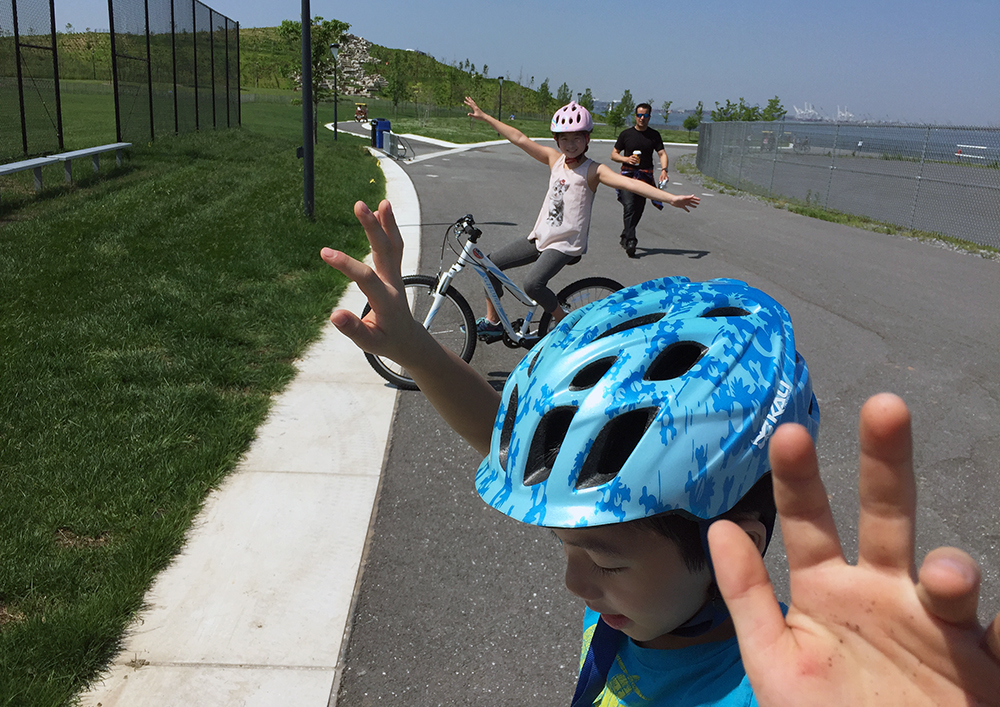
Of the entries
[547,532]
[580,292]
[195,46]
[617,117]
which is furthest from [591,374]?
[617,117]

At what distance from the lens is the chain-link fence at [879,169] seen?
53.0 feet

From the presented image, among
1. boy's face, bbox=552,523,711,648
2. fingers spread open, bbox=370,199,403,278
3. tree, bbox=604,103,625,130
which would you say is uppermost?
tree, bbox=604,103,625,130

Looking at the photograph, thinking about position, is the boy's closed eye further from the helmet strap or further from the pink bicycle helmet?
the pink bicycle helmet

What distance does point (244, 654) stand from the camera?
10.0ft

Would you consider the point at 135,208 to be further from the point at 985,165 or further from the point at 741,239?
the point at 985,165

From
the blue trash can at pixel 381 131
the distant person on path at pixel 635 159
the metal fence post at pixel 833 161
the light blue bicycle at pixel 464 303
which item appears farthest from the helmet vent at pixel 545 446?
the blue trash can at pixel 381 131

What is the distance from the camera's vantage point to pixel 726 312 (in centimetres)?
160

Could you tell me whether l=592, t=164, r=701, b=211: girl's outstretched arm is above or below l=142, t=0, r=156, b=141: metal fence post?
below

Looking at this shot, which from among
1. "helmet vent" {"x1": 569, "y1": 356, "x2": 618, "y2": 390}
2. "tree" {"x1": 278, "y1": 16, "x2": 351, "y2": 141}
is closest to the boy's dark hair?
"helmet vent" {"x1": 569, "y1": 356, "x2": 618, "y2": 390}

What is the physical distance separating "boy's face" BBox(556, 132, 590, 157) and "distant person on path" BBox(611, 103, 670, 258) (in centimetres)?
498

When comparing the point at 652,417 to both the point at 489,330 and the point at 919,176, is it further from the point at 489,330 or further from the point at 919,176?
the point at 919,176

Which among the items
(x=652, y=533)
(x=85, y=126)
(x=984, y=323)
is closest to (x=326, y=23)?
(x=85, y=126)

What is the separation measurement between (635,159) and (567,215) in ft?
18.3

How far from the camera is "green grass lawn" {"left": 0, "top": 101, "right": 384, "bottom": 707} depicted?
3182 mm
